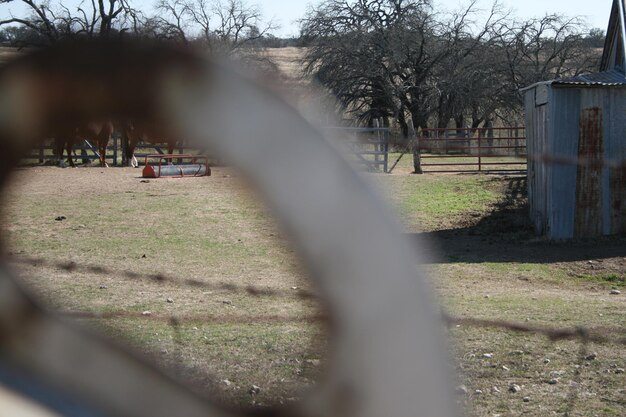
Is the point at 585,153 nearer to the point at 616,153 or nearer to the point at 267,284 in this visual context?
the point at 616,153

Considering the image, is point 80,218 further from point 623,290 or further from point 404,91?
point 404,91

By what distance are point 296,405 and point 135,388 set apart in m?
0.18

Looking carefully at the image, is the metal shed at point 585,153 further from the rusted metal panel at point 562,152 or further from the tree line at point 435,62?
the tree line at point 435,62

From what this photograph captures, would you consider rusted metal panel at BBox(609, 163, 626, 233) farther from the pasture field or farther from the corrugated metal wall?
the pasture field

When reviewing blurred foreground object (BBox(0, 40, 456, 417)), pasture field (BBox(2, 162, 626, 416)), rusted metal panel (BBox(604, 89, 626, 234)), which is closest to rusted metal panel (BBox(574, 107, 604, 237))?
rusted metal panel (BBox(604, 89, 626, 234))

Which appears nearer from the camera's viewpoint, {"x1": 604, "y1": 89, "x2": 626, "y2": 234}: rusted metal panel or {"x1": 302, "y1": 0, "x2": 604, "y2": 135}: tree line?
{"x1": 604, "y1": 89, "x2": 626, "y2": 234}: rusted metal panel

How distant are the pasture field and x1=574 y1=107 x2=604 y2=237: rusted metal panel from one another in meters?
0.29

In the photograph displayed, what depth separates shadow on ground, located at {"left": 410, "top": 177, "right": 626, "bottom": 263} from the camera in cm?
1039

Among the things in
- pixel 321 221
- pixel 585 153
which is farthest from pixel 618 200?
pixel 321 221

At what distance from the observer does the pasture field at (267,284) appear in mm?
3820

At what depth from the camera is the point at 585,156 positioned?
11328 millimetres

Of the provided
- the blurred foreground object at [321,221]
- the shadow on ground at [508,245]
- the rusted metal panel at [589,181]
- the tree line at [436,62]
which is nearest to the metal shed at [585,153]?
the rusted metal panel at [589,181]

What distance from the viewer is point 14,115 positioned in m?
0.86

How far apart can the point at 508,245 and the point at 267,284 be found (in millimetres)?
4580
